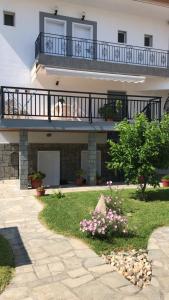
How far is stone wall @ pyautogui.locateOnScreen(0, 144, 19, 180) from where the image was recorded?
16312 mm

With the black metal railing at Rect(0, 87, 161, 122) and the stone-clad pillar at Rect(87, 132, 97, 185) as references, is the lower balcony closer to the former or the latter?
the black metal railing at Rect(0, 87, 161, 122)

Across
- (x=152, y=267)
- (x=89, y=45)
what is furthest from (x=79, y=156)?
(x=152, y=267)

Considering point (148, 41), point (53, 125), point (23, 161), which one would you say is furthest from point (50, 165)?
point (148, 41)

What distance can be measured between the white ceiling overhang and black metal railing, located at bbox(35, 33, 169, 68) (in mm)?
1340

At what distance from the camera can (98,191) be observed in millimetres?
13664

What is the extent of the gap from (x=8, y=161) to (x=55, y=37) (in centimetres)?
692

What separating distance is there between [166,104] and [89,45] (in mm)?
5925

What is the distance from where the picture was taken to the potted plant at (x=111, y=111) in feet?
52.9

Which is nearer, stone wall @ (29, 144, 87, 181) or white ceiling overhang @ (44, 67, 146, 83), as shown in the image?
white ceiling overhang @ (44, 67, 146, 83)

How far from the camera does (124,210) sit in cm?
1038

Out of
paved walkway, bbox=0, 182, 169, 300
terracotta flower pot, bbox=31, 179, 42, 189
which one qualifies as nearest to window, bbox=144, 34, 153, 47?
terracotta flower pot, bbox=31, 179, 42, 189

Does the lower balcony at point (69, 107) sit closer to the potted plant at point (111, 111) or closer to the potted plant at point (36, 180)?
the potted plant at point (111, 111)

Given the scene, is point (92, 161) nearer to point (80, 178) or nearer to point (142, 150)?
point (80, 178)

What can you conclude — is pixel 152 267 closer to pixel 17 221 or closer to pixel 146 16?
pixel 17 221
